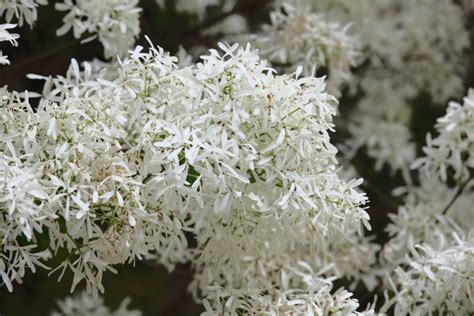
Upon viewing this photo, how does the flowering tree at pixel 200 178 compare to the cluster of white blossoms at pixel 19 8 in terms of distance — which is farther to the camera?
the cluster of white blossoms at pixel 19 8

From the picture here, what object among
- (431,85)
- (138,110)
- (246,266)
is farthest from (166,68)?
(431,85)

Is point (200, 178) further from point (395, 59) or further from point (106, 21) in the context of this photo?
point (395, 59)

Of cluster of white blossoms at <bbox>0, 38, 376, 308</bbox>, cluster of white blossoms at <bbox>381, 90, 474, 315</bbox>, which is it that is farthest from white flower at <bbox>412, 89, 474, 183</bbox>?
cluster of white blossoms at <bbox>0, 38, 376, 308</bbox>

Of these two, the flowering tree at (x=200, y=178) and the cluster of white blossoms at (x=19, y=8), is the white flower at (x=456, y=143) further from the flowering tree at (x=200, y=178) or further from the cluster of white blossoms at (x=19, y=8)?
the cluster of white blossoms at (x=19, y=8)

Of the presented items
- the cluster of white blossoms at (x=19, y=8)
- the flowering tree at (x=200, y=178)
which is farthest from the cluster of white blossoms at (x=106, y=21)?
the cluster of white blossoms at (x=19, y=8)

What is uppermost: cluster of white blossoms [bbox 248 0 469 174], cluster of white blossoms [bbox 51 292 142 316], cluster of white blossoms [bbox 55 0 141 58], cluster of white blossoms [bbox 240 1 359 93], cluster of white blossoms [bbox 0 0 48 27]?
cluster of white blossoms [bbox 0 0 48 27]

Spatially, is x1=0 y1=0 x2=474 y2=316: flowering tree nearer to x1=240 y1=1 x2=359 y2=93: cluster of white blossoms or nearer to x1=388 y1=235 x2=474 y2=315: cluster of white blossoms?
x1=388 y1=235 x2=474 y2=315: cluster of white blossoms
